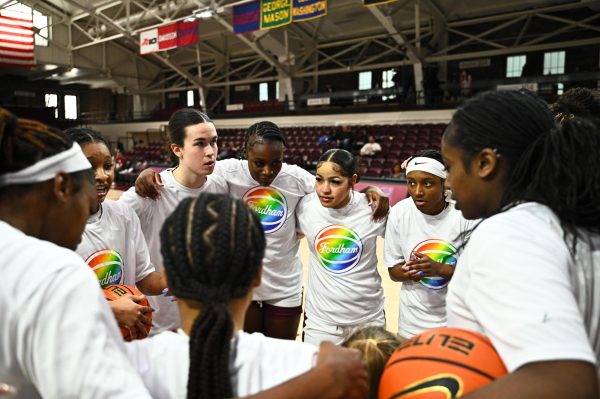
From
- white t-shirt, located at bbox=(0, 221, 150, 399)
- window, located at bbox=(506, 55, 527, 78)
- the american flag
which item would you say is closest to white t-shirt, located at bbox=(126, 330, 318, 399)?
white t-shirt, located at bbox=(0, 221, 150, 399)

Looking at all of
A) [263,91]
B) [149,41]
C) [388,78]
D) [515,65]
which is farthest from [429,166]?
[263,91]

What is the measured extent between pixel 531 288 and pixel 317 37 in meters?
19.4

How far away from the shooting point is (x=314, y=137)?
16031 mm

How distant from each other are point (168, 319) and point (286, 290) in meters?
0.79

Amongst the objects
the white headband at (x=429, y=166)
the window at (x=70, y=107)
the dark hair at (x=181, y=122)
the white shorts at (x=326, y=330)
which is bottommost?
the white shorts at (x=326, y=330)

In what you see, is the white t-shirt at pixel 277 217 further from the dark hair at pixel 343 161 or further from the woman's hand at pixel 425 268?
the woman's hand at pixel 425 268

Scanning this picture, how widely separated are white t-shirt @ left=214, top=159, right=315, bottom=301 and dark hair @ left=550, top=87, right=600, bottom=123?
1.62 m

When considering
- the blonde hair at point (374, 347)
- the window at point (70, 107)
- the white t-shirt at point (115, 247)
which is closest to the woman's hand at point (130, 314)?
the white t-shirt at point (115, 247)

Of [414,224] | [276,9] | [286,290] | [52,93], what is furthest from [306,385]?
[52,93]

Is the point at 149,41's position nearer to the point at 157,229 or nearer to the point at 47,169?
the point at 157,229

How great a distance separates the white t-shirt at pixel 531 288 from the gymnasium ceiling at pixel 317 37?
47.8 ft

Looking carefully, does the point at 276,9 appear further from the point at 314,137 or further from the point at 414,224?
the point at 414,224

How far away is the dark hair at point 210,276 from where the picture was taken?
1.07m

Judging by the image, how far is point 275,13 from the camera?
1277 cm
